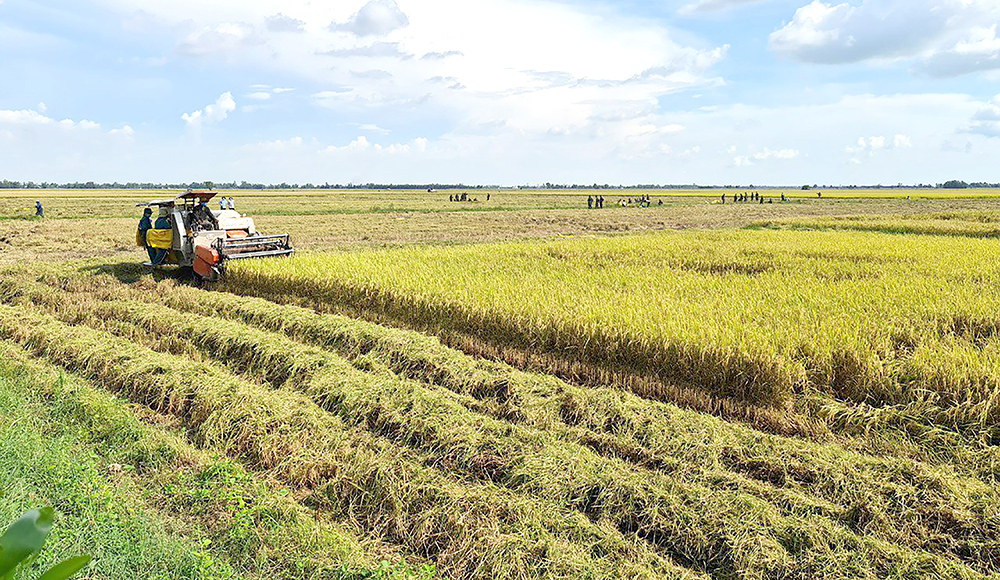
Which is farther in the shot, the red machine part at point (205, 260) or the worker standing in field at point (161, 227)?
the worker standing in field at point (161, 227)

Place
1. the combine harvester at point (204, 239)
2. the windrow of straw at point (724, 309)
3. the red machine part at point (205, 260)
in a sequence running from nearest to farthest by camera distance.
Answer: the windrow of straw at point (724, 309) < the red machine part at point (205, 260) < the combine harvester at point (204, 239)

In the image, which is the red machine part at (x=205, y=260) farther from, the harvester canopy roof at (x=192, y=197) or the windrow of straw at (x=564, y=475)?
the windrow of straw at (x=564, y=475)

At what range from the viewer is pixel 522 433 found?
5441 mm

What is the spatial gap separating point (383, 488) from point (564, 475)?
4.47 feet

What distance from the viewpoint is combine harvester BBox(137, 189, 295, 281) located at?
1242cm

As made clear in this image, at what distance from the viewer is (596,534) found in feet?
13.8

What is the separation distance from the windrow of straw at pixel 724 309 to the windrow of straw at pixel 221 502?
371 centimetres

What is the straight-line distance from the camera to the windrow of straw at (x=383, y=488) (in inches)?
156

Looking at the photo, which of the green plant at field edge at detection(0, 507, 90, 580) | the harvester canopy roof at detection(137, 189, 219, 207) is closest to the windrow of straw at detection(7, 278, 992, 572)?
the green plant at field edge at detection(0, 507, 90, 580)

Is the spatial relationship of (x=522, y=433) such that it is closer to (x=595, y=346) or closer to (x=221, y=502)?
(x=595, y=346)

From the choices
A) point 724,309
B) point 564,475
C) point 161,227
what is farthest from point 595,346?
point 161,227

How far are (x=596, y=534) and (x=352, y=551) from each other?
5.20 ft

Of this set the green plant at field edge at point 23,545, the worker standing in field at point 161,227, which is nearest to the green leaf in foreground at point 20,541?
the green plant at field edge at point 23,545

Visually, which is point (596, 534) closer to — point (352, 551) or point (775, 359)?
point (352, 551)
